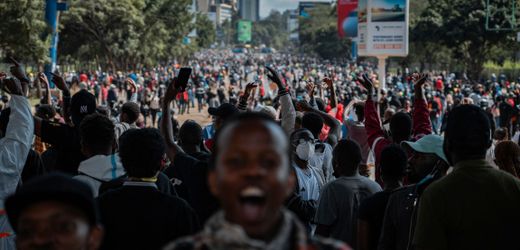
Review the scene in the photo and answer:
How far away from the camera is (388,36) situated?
30891 mm

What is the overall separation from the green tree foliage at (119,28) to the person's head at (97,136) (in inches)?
1909

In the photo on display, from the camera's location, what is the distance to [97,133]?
4723 millimetres

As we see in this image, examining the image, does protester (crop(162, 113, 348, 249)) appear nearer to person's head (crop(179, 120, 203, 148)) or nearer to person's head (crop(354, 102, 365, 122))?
person's head (crop(179, 120, 203, 148))

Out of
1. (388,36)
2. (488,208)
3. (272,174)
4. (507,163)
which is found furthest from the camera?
(388,36)

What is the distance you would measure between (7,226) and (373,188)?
7.20 ft

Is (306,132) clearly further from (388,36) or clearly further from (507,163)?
(388,36)

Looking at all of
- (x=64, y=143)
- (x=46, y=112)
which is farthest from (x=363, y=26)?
(x=64, y=143)

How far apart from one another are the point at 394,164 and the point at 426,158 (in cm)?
20

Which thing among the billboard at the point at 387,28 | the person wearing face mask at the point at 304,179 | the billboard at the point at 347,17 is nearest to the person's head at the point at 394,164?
the person wearing face mask at the point at 304,179

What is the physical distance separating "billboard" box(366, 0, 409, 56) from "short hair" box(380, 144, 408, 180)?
26326 millimetres

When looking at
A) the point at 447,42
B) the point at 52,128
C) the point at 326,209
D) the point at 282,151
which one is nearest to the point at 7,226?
the point at 52,128

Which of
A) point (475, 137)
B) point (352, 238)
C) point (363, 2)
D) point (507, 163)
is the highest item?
point (363, 2)

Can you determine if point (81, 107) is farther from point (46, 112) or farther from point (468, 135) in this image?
point (468, 135)

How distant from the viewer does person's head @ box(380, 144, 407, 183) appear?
4.91 metres
